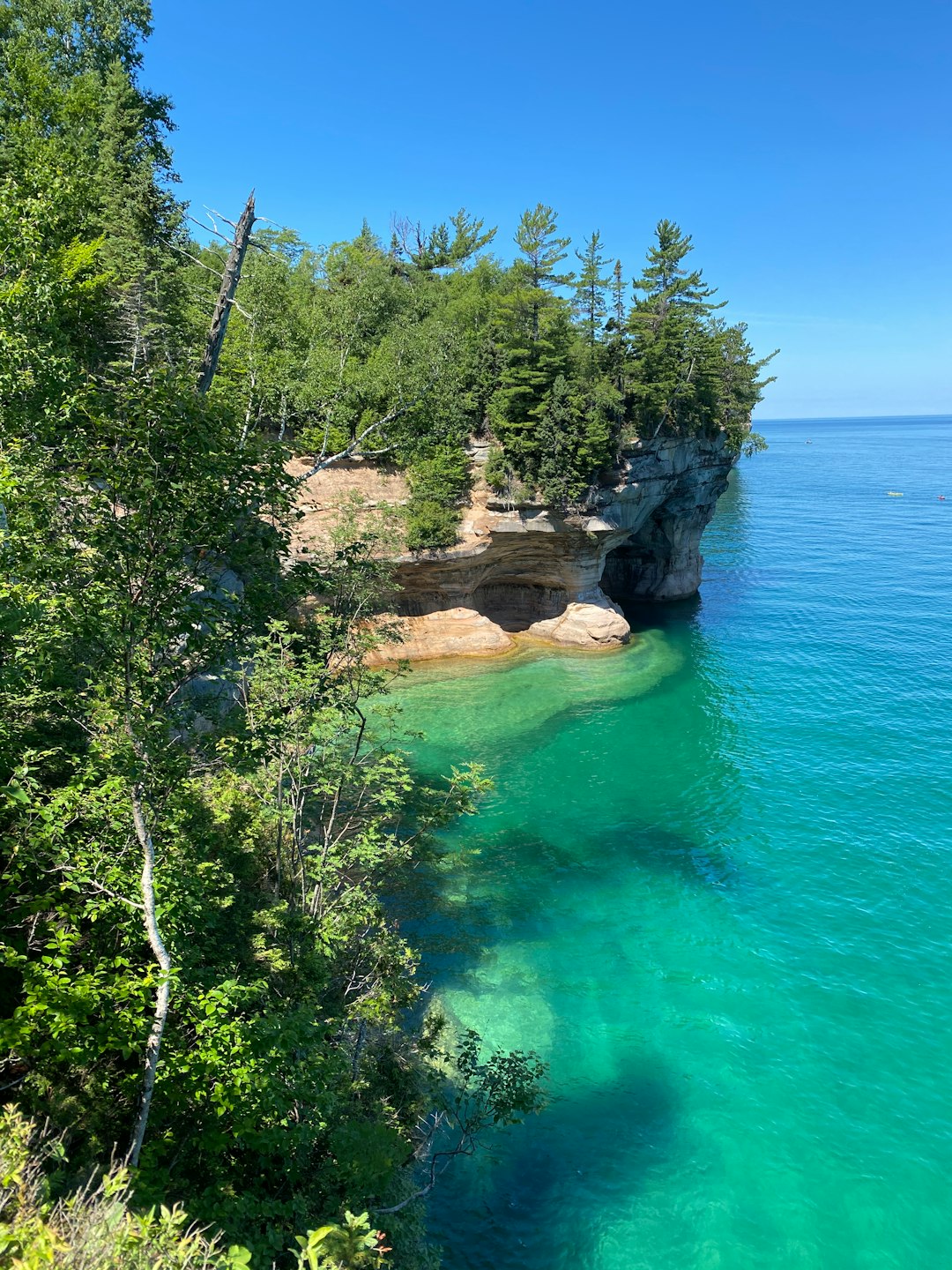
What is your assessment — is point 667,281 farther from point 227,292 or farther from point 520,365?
point 227,292

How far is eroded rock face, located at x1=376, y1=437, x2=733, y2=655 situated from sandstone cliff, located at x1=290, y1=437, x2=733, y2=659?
56 mm

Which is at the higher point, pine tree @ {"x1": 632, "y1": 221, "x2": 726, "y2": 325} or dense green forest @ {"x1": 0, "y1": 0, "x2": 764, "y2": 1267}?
pine tree @ {"x1": 632, "y1": 221, "x2": 726, "y2": 325}

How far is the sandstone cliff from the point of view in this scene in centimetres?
3475

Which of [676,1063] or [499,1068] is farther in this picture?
[676,1063]

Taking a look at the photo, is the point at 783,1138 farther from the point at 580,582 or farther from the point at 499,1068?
the point at 580,582

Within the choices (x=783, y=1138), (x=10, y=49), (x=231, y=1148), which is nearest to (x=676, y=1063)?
(x=783, y=1138)

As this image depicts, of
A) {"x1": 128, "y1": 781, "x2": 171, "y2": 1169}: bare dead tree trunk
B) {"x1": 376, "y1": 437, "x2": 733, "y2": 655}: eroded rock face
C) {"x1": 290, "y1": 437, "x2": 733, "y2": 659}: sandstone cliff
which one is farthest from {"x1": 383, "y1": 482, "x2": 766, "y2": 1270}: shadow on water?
{"x1": 128, "y1": 781, "x2": 171, "y2": 1169}: bare dead tree trunk

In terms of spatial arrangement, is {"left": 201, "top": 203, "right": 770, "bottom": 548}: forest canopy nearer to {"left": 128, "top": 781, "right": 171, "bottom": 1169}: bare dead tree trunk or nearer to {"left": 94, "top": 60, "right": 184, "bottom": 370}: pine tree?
{"left": 94, "top": 60, "right": 184, "bottom": 370}: pine tree

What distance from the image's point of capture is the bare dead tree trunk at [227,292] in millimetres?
10578

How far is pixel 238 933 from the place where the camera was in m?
9.82

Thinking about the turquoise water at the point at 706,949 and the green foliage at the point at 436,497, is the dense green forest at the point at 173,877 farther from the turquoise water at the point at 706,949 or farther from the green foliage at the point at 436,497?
the green foliage at the point at 436,497

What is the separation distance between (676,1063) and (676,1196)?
2682mm

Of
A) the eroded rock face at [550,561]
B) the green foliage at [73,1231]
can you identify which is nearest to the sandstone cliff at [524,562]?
the eroded rock face at [550,561]

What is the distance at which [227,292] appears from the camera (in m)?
10.6
